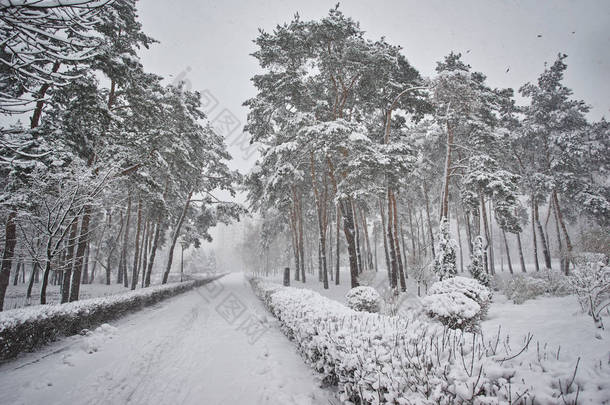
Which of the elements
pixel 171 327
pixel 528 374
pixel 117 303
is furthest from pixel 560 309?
pixel 117 303

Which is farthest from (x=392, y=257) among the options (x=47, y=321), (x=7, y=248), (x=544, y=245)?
(x=544, y=245)

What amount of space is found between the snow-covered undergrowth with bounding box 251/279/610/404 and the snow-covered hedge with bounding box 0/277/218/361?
6.38 metres

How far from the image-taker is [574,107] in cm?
1711

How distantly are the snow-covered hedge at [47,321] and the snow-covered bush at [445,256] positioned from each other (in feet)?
41.5

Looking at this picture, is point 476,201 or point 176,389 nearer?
point 176,389

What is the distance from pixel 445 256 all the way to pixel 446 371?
31.7ft

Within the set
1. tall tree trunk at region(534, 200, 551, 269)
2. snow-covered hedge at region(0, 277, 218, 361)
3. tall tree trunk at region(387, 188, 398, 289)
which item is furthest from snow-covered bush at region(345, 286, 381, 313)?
tall tree trunk at region(534, 200, 551, 269)

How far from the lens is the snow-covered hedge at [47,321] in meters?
5.02

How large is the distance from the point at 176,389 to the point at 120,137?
372 inches

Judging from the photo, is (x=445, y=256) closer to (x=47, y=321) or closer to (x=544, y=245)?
(x=47, y=321)

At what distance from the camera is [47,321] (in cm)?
587


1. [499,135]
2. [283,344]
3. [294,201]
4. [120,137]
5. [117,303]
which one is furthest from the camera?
[294,201]

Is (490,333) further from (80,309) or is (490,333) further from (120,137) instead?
(120,137)

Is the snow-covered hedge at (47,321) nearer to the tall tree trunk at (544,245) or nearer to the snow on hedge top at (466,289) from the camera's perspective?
the snow on hedge top at (466,289)
